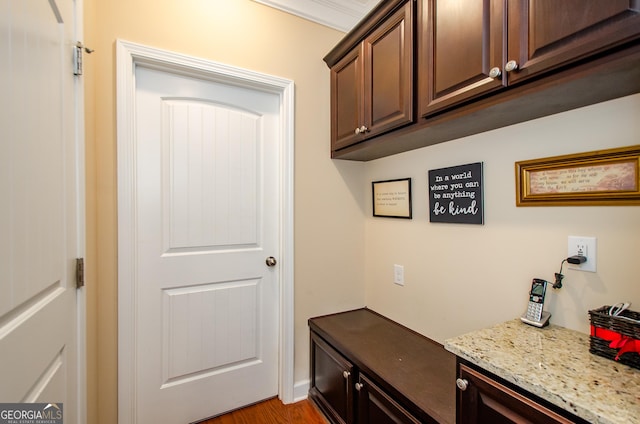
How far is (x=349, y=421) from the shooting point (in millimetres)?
1512

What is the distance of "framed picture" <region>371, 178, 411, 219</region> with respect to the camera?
1.78 meters

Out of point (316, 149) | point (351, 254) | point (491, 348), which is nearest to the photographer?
point (491, 348)

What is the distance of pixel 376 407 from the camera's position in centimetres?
134

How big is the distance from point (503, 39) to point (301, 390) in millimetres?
2128

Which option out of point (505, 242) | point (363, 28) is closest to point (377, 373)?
point (505, 242)

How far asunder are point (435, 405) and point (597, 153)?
3.53 feet

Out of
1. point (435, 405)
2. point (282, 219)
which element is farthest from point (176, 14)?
point (435, 405)

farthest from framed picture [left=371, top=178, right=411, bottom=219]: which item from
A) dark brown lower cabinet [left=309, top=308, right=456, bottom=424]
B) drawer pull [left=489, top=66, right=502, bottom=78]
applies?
drawer pull [left=489, top=66, right=502, bottom=78]

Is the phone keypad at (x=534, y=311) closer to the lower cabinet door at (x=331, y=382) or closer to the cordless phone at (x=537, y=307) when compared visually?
the cordless phone at (x=537, y=307)

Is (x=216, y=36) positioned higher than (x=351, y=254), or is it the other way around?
(x=216, y=36)

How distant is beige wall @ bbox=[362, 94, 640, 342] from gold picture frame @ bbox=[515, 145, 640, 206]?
0.10 feet

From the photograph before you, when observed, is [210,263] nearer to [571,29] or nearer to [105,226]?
[105,226]

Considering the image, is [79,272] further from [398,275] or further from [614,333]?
[614,333]

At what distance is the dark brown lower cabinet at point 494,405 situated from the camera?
71 centimetres
